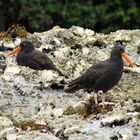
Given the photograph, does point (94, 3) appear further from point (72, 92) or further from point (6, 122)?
point (6, 122)

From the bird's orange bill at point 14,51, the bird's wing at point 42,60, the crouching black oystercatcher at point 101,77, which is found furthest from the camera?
the bird's orange bill at point 14,51

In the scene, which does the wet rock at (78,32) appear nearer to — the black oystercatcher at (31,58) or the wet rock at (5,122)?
the black oystercatcher at (31,58)

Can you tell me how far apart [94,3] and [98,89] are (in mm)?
A: 17413

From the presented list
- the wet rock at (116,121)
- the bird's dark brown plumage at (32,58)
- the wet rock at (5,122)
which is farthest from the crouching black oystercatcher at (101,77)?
the wet rock at (116,121)

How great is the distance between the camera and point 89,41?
70.9 ft

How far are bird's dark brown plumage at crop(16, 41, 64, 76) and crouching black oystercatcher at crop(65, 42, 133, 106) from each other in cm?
185

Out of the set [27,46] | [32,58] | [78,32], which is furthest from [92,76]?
[78,32]

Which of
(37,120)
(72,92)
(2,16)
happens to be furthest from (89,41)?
(2,16)

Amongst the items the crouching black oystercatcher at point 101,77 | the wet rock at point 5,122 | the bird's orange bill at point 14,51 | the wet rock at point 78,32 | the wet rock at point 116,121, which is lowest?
the wet rock at point 116,121

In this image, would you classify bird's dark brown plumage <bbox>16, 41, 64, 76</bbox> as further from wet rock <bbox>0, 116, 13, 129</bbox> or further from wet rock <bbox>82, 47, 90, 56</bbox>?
wet rock <bbox>0, 116, 13, 129</bbox>

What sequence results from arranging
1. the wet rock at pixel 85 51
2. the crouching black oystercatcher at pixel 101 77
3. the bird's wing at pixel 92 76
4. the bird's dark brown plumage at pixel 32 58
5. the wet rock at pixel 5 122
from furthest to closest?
the wet rock at pixel 85 51, the bird's dark brown plumage at pixel 32 58, the bird's wing at pixel 92 76, the crouching black oystercatcher at pixel 101 77, the wet rock at pixel 5 122

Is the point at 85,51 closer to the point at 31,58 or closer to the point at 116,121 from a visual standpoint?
the point at 31,58

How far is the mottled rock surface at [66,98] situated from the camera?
51.3ft

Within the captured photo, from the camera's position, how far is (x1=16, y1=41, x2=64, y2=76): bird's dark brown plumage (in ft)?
67.1
